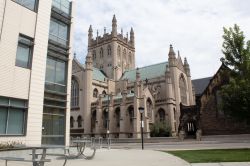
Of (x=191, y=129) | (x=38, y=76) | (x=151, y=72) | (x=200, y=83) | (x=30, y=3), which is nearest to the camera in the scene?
(x=38, y=76)

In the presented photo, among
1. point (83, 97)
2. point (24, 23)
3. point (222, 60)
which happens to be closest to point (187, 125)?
point (222, 60)

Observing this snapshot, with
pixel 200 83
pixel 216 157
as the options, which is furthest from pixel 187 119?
pixel 200 83

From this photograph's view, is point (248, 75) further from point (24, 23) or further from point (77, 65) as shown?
point (77, 65)

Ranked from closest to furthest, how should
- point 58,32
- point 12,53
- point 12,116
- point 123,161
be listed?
point 123,161 → point 12,116 → point 12,53 → point 58,32

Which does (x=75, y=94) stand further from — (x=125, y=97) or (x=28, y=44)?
(x=28, y=44)

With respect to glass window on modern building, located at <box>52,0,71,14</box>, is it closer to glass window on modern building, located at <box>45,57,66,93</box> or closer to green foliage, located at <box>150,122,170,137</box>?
glass window on modern building, located at <box>45,57,66,93</box>

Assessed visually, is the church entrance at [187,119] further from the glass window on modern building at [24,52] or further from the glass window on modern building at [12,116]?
the glass window on modern building at [24,52]

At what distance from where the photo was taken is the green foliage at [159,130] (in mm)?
50000

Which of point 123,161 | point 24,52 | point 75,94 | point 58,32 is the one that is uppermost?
point 75,94

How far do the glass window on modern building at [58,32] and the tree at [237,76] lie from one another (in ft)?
44.6

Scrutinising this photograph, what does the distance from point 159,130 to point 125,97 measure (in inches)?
396

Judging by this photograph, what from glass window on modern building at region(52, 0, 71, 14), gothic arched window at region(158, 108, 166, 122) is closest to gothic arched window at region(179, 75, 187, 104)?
gothic arched window at region(158, 108, 166, 122)

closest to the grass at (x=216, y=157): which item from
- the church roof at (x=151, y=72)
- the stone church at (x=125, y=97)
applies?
the stone church at (x=125, y=97)

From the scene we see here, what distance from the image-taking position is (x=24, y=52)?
1761 cm
